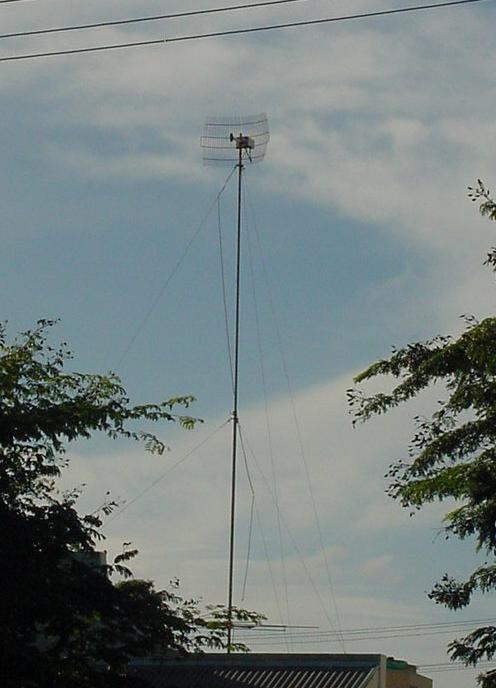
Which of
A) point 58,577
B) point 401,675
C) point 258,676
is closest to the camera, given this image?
point 58,577

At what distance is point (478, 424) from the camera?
22625mm

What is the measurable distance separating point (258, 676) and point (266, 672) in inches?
7.4

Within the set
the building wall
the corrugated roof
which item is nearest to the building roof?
the corrugated roof

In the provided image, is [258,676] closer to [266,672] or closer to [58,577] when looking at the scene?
[266,672]

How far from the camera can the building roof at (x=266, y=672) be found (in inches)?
1249

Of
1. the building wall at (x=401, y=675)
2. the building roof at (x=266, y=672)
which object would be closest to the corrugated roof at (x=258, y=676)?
the building roof at (x=266, y=672)

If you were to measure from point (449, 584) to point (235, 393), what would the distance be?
14.4 m

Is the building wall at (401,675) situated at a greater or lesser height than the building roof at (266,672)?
greater

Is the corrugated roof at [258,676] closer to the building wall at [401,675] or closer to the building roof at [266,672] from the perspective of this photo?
the building roof at [266,672]

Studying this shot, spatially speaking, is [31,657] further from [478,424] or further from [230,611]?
[230,611]

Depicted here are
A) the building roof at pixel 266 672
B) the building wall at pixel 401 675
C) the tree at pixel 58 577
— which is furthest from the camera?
the building wall at pixel 401 675

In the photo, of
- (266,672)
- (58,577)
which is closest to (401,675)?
(266,672)

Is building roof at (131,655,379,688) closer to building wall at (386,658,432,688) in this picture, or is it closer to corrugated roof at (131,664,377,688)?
corrugated roof at (131,664,377,688)

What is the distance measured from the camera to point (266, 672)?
32594 millimetres
